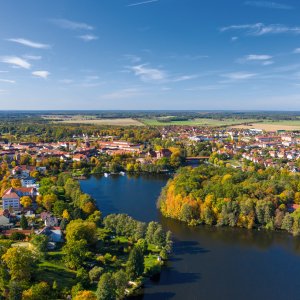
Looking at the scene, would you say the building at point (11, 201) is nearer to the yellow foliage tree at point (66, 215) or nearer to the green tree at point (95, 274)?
the yellow foliage tree at point (66, 215)

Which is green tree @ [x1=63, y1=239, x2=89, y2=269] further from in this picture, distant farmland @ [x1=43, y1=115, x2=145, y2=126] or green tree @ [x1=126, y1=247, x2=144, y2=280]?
distant farmland @ [x1=43, y1=115, x2=145, y2=126]

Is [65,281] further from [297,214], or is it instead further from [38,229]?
[297,214]

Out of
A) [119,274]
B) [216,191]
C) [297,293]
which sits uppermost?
[216,191]

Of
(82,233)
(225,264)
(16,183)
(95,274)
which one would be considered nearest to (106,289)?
(95,274)

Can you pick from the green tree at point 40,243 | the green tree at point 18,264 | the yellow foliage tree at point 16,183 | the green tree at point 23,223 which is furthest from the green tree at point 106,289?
the yellow foliage tree at point 16,183

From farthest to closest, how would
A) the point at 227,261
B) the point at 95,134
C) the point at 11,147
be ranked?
the point at 95,134, the point at 11,147, the point at 227,261

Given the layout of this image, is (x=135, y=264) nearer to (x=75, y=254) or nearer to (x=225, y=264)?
(x=75, y=254)

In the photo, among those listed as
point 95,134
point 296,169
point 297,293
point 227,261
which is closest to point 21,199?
point 227,261

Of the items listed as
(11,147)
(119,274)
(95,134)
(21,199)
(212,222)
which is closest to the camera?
(119,274)
